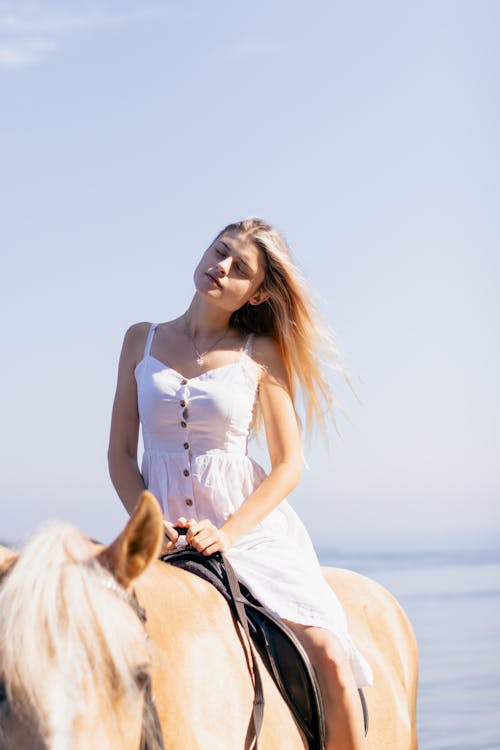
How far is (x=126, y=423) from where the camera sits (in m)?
3.94

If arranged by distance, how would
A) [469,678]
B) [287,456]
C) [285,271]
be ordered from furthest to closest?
[469,678]
[285,271]
[287,456]

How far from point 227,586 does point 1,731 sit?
1151mm

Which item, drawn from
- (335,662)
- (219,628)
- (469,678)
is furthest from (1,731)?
(469,678)

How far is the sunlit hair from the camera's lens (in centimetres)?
404

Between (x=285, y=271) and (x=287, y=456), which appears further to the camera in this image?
(x=285, y=271)

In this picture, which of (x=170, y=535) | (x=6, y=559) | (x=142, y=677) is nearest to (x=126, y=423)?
(x=170, y=535)

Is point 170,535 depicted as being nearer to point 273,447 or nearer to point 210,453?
point 210,453

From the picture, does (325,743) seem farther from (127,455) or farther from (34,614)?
(34,614)

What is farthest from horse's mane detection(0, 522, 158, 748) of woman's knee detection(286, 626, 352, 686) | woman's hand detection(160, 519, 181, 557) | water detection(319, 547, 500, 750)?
water detection(319, 547, 500, 750)

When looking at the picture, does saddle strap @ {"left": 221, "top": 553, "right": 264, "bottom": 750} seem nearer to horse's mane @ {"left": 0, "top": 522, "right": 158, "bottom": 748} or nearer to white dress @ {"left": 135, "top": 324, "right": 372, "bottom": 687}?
white dress @ {"left": 135, "top": 324, "right": 372, "bottom": 687}

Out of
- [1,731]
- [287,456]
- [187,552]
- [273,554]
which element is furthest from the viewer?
[287,456]

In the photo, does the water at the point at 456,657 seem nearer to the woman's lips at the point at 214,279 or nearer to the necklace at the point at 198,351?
the necklace at the point at 198,351

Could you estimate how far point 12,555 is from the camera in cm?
243

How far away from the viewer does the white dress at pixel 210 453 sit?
367 cm
